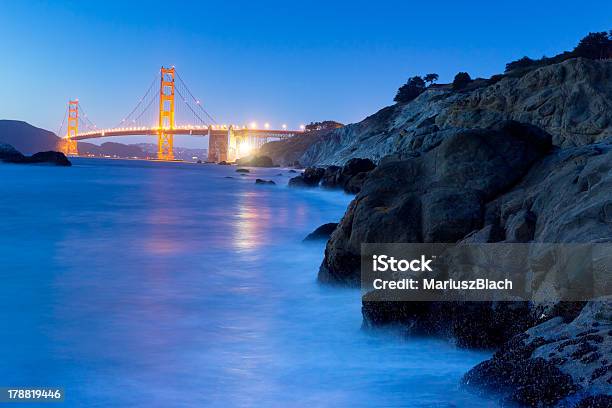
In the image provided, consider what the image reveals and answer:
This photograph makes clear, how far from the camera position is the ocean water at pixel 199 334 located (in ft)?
14.3

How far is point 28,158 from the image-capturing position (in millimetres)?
59375

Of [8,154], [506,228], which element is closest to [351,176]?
[506,228]

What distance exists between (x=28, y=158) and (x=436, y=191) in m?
60.5

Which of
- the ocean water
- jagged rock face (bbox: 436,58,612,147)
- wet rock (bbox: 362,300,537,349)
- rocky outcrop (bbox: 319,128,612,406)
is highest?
jagged rock face (bbox: 436,58,612,147)

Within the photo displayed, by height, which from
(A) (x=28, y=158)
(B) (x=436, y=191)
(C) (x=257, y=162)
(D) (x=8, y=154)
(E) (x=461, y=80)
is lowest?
(B) (x=436, y=191)

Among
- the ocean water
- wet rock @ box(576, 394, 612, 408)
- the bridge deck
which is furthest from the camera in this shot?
the bridge deck

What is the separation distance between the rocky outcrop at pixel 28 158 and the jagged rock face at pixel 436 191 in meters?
58.8

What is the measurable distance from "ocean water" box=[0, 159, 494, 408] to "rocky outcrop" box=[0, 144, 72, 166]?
51.6 metres

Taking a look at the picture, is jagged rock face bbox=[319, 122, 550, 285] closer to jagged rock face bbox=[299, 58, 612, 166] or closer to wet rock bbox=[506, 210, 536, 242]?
wet rock bbox=[506, 210, 536, 242]

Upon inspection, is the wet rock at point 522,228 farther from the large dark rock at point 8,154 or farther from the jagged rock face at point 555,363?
the large dark rock at point 8,154

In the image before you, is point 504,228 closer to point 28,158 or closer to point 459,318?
point 459,318

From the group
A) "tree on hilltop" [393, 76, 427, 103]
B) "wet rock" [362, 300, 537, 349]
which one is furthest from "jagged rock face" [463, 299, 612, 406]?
"tree on hilltop" [393, 76, 427, 103]

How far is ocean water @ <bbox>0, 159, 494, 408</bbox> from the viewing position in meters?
4.37

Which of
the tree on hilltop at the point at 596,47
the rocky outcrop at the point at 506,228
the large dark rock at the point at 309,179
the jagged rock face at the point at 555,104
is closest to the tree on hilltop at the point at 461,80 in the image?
the tree on hilltop at the point at 596,47
